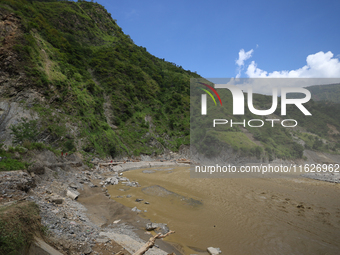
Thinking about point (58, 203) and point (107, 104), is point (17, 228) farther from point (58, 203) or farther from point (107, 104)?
point (107, 104)

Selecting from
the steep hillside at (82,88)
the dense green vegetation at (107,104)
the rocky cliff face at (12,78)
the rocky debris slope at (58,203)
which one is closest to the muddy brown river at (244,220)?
the rocky debris slope at (58,203)

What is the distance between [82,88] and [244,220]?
32.0 m

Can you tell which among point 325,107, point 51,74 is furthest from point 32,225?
point 325,107

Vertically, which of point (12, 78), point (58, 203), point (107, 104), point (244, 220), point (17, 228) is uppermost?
point (12, 78)

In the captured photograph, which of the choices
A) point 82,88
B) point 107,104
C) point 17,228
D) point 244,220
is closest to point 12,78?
point 82,88

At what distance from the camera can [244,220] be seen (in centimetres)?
988

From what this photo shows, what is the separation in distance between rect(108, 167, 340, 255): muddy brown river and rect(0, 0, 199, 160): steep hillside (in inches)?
497

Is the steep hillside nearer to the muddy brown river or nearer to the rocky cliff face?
the rocky cliff face

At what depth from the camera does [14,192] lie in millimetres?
7180

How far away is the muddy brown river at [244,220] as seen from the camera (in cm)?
746

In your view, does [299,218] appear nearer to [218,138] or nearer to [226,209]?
[226,209]

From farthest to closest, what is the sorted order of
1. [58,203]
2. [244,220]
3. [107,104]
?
[107,104] → [244,220] → [58,203]

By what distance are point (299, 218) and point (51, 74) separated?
30825 mm

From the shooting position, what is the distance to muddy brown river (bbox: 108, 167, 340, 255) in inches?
294
